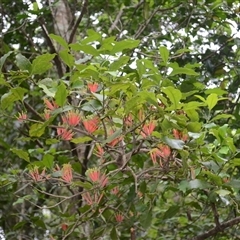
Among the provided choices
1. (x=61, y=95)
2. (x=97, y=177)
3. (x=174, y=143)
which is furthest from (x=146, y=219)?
(x=61, y=95)

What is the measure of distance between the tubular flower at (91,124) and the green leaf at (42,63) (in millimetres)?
146

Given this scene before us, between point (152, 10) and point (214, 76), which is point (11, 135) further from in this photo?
point (214, 76)

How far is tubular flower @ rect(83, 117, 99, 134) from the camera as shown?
1092 millimetres

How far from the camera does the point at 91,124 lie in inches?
43.1

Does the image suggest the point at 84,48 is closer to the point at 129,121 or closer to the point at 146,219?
the point at 129,121

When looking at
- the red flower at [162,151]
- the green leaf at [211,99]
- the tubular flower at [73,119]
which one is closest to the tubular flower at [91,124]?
the tubular flower at [73,119]

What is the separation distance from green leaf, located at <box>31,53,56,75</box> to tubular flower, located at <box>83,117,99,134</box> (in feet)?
0.48

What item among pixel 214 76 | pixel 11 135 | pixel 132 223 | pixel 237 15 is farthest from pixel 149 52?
pixel 11 135

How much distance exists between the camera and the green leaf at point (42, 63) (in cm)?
104

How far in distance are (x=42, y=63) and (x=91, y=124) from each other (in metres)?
0.17

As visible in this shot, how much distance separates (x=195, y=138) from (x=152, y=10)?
44.1 inches

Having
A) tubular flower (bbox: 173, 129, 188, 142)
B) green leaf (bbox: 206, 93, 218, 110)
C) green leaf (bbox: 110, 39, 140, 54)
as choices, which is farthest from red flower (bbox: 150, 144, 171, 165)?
green leaf (bbox: 110, 39, 140, 54)

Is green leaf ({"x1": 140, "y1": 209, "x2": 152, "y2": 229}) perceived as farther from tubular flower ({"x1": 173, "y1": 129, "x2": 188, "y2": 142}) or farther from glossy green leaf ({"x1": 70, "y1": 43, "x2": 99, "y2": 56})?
glossy green leaf ({"x1": 70, "y1": 43, "x2": 99, "y2": 56})

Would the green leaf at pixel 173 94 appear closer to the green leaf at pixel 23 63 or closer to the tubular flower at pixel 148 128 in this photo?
the tubular flower at pixel 148 128
